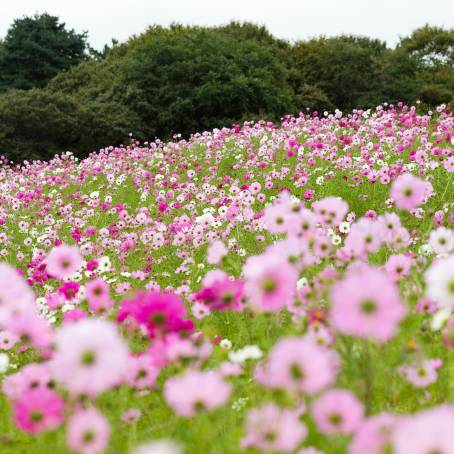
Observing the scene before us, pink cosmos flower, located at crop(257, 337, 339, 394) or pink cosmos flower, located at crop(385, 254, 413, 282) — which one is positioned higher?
pink cosmos flower, located at crop(385, 254, 413, 282)

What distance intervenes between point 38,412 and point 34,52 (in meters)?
28.4

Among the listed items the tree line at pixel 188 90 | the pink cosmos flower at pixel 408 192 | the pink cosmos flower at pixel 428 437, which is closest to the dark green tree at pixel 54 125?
the tree line at pixel 188 90

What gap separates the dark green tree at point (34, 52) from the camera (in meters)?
26.7

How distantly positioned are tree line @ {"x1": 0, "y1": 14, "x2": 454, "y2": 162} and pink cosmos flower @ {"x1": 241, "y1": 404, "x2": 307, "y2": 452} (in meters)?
14.0

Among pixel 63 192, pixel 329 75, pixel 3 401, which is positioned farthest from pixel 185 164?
pixel 329 75

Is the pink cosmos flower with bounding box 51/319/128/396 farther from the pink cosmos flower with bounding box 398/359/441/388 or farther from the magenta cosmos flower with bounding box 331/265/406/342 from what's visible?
the pink cosmos flower with bounding box 398/359/441/388

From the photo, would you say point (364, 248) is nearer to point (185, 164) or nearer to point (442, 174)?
point (442, 174)

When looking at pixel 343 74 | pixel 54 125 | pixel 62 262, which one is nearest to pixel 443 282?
pixel 62 262

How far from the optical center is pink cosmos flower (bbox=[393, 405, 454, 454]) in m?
0.86

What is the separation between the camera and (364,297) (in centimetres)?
112

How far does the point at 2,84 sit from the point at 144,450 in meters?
28.3

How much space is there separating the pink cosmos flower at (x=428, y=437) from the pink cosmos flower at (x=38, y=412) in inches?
27.0

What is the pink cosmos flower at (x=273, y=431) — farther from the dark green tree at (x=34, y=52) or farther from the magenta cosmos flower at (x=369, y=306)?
the dark green tree at (x=34, y=52)

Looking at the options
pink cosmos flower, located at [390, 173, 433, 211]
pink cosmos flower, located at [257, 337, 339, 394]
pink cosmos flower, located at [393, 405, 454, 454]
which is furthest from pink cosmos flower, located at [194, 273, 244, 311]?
pink cosmos flower, located at [393, 405, 454, 454]
